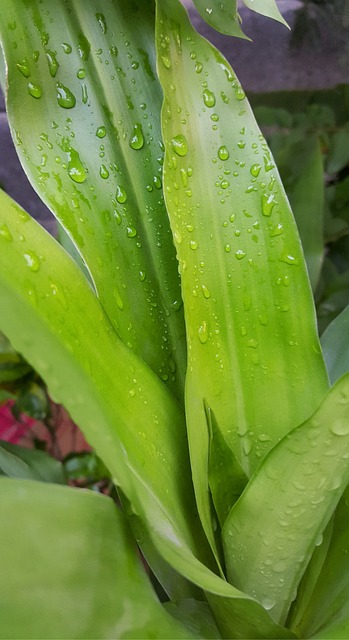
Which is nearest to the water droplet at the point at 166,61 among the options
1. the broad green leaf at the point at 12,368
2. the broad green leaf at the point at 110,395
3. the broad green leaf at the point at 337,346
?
the broad green leaf at the point at 110,395

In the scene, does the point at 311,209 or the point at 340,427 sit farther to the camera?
the point at 311,209

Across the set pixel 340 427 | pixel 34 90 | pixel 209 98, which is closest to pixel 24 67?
pixel 34 90

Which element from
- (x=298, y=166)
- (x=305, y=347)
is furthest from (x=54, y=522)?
(x=298, y=166)

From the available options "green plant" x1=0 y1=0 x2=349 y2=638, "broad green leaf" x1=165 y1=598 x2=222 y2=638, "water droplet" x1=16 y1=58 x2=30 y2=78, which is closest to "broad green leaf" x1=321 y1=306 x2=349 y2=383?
"green plant" x1=0 y1=0 x2=349 y2=638

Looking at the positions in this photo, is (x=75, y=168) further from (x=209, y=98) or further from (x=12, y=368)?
(x=12, y=368)

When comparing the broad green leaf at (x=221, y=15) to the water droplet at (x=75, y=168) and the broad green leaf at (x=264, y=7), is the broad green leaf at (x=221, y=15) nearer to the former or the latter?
the broad green leaf at (x=264, y=7)

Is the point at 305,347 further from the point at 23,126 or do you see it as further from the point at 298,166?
the point at 298,166

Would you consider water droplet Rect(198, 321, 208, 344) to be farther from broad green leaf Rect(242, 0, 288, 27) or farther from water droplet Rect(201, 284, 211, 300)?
broad green leaf Rect(242, 0, 288, 27)

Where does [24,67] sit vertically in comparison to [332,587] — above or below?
above
